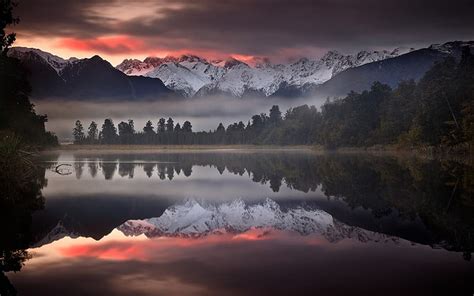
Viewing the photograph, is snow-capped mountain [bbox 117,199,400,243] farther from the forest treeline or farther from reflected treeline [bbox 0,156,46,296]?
the forest treeline

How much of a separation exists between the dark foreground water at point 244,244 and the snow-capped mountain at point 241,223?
0.07 metres

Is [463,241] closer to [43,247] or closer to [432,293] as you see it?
[432,293]

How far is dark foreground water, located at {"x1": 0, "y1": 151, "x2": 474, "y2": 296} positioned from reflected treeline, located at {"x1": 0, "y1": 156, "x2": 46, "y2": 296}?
0.08m

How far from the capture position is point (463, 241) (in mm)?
17922

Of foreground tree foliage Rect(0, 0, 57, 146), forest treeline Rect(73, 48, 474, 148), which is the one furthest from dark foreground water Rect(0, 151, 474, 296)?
forest treeline Rect(73, 48, 474, 148)

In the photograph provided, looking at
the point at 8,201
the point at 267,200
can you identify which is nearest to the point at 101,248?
the point at 8,201

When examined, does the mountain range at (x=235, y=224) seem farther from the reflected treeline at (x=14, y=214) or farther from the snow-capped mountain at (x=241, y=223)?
Result: the reflected treeline at (x=14, y=214)

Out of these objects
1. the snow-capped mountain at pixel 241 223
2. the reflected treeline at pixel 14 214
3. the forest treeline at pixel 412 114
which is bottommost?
the snow-capped mountain at pixel 241 223

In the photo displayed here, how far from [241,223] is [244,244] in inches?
201

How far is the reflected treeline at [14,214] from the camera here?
50.2 ft

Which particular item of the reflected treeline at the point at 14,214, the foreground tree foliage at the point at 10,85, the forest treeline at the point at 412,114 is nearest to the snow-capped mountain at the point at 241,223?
the reflected treeline at the point at 14,214

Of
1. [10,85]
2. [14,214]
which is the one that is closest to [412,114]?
[10,85]

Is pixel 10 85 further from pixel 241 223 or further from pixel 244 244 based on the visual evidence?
A: pixel 244 244

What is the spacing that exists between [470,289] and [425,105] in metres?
84.4
